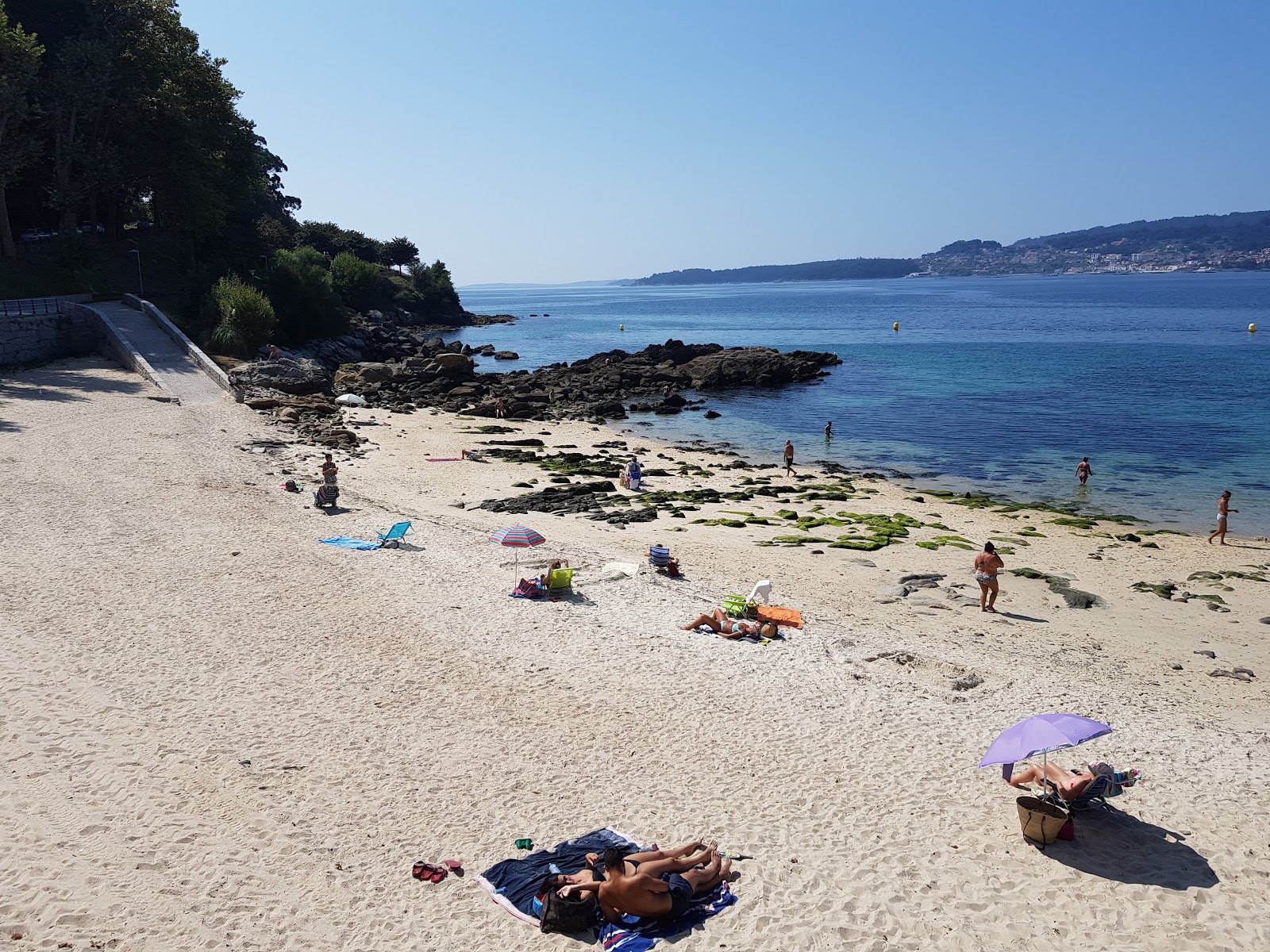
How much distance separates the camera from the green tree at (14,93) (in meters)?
38.3

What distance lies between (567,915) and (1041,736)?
5.29 m

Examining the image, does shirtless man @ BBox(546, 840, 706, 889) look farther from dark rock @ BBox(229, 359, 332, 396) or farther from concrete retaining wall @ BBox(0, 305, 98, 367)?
concrete retaining wall @ BBox(0, 305, 98, 367)

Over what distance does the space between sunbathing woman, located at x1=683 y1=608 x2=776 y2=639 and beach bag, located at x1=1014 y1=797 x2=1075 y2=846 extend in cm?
609

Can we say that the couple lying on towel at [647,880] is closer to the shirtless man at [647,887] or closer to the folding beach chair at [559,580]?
the shirtless man at [647,887]

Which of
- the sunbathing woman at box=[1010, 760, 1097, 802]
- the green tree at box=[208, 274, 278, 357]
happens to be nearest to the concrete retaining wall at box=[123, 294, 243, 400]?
the green tree at box=[208, 274, 278, 357]

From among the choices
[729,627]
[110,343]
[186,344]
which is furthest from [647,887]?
[110,343]

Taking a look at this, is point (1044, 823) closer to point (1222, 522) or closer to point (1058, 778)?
point (1058, 778)

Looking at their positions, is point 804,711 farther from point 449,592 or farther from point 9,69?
point 9,69

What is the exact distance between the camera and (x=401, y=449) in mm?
32406

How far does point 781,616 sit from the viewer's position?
15594 mm

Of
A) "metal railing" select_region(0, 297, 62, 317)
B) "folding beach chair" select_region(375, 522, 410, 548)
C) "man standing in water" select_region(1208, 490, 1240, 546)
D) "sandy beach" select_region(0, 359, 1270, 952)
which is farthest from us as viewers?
"metal railing" select_region(0, 297, 62, 317)

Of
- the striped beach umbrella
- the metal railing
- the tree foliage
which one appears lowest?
the striped beach umbrella

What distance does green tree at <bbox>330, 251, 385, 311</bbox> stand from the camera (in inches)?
3105

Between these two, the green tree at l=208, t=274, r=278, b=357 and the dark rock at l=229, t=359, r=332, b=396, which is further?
the green tree at l=208, t=274, r=278, b=357
